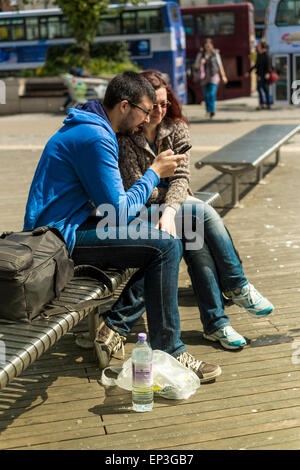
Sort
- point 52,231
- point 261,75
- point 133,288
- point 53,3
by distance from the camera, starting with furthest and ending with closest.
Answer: point 53,3
point 261,75
point 133,288
point 52,231

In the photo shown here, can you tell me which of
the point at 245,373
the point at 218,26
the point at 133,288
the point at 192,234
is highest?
the point at 218,26

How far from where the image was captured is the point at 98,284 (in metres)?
3.26

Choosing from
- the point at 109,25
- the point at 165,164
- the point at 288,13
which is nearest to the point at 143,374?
the point at 165,164

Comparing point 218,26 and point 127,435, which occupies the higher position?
point 218,26

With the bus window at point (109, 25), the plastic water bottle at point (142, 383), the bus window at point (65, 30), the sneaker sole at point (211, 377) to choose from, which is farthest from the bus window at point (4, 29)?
the plastic water bottle at point (142, 383)

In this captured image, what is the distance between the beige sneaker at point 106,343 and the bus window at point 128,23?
1896 cm

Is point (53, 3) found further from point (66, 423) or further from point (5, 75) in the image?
point (66, 423)

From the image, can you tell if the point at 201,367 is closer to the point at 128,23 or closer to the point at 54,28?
the point at 128,23

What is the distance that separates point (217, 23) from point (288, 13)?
4.49m

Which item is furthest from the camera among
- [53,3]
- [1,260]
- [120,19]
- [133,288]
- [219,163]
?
[120,19]

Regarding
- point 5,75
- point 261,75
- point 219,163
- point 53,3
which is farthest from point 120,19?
point 219,163

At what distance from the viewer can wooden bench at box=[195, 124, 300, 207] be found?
656 centimetres

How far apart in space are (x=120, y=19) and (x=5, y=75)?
4144mm

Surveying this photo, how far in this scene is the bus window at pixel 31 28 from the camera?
21266mm
